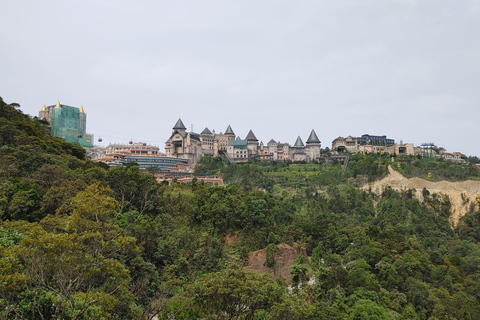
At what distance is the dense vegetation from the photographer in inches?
456

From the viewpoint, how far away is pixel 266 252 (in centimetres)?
2616

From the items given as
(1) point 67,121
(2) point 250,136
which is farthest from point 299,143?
(1) point 67,121

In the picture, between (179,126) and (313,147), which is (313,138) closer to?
(313,147)

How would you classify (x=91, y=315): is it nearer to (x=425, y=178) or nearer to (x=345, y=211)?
(x=345, y=211)

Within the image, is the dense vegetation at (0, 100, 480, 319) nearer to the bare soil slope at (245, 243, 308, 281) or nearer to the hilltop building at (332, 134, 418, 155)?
the bare soil slope at (245, 243, 308, 281)

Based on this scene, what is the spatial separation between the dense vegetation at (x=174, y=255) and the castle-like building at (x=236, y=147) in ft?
79.9

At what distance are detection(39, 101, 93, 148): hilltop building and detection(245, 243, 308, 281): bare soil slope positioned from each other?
137ft

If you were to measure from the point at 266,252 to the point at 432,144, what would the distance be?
5741 centimetres

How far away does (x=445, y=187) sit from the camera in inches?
2195

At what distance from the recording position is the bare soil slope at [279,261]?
1009 inches

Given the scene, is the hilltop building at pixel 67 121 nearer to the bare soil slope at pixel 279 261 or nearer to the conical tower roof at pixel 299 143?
the conical tower roof at pixel 299 143

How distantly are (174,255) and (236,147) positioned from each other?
43576 mm

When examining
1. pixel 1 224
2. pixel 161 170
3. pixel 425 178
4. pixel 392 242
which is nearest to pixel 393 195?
pixel 425 178

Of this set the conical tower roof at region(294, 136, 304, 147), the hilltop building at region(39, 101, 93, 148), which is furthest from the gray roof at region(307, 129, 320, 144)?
the hilltop building at region(39, 101, 93, 148)
